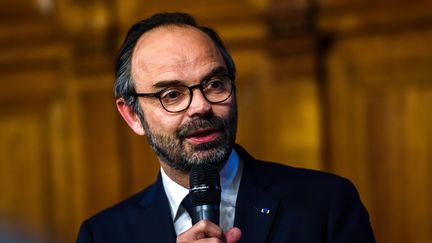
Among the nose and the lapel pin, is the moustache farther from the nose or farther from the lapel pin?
the lapel pin

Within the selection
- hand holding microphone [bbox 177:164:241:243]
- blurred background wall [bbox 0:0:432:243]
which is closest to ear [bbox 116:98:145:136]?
hand holding microphone [bbox 177:164:241:243]

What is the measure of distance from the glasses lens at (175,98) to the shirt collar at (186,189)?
21cm

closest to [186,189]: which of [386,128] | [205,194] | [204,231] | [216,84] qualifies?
[216,84]

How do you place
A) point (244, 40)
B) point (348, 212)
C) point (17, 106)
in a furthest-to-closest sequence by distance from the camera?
point (17, 106)
point (244, 40)
point (348, 212)

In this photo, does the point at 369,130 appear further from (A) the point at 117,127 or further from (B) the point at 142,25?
(B) the point at 142,25

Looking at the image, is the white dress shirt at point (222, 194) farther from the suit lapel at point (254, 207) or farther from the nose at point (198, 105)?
the nose at point (198, 105)

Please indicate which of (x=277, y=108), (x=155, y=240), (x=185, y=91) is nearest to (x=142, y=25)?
(x=185, y=91)

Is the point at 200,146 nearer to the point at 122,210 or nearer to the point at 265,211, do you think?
the point at 265,211

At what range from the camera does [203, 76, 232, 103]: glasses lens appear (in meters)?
2.16

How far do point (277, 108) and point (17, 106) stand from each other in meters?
1.31

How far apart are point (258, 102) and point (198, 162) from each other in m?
2.08

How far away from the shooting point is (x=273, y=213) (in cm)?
219

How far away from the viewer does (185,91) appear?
2154 millimetres

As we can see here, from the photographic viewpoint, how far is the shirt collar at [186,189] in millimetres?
2277
